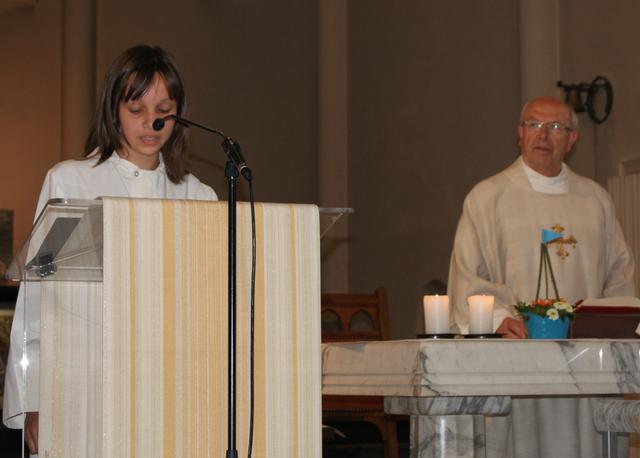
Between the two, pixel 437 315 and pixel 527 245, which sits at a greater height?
pixel 527 245

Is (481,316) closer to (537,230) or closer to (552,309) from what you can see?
(552,309)

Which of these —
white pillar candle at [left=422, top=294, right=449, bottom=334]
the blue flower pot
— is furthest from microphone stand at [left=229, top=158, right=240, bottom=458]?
the blue flower pot

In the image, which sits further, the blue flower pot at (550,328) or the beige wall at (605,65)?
the beige wall at (605,65)

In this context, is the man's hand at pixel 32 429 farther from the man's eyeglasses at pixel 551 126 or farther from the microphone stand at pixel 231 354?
the man's eyeglasses at pixel 551 126

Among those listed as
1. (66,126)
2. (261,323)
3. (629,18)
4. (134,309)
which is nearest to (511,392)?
(261,323)

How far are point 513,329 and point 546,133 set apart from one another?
1.30 m

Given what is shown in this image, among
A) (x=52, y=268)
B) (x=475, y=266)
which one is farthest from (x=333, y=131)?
(x=52, y=268)

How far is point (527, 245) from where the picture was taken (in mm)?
5133

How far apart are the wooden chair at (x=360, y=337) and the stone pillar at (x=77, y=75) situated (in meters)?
5.04

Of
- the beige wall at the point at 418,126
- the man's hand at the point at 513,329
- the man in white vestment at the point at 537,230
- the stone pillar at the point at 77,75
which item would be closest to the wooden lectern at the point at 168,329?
the man's hand at the point at 513,329

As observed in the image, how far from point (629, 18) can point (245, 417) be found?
6117 millimetres

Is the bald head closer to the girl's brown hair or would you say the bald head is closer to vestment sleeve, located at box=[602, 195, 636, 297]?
vestment sleeve, located at box=[602, 195, 636, 297]

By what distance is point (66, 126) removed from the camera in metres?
11.1

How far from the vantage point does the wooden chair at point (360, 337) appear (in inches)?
255
